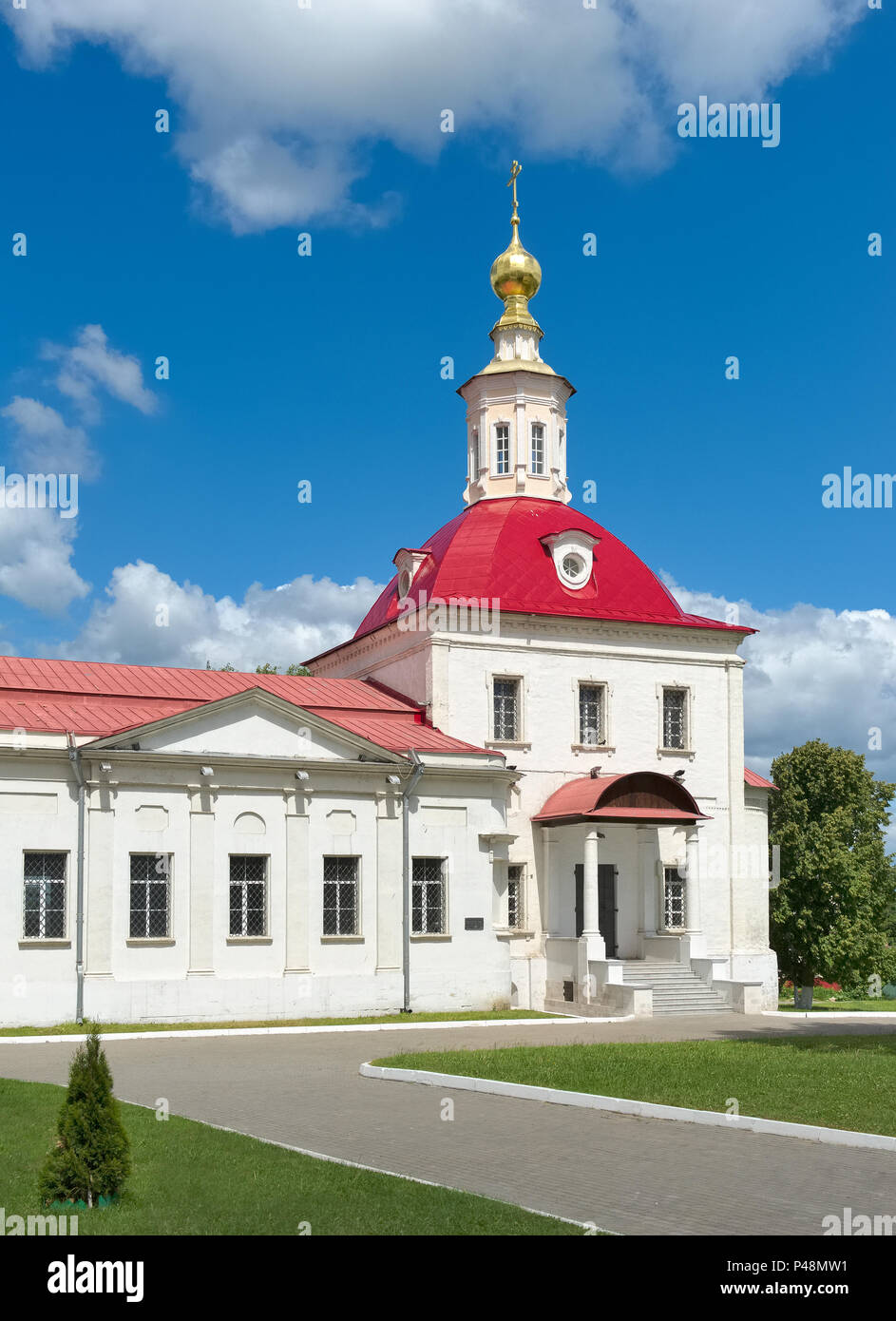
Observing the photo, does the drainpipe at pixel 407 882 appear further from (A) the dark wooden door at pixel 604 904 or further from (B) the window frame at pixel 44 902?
(B) the window frame at pixel 44 902

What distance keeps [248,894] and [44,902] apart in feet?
12.9

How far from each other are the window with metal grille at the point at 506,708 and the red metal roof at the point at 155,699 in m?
1.73

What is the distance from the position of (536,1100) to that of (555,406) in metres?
24.6

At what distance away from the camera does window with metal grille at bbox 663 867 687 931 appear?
3203 cm

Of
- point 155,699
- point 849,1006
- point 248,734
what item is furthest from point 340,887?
point 849,1006

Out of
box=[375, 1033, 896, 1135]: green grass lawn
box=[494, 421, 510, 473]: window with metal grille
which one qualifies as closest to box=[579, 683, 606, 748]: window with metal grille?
box=[494, 421, 510, 473]: window with metal grille

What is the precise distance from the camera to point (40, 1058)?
19.4 m

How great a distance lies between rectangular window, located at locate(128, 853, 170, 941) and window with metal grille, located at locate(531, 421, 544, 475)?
15538 millimetres

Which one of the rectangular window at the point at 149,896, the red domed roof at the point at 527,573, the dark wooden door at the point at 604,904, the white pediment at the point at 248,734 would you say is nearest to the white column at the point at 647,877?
the dark wooden door at the point at 604,904

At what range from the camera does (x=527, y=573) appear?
1267 inches

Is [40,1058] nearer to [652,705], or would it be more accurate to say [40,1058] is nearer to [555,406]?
[652,705]

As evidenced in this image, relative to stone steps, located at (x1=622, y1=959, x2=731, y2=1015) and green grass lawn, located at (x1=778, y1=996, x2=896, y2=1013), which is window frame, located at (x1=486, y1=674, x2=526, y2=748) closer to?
stone steps, located at (x1=622, y1=959, x2=731, y2=1015)
